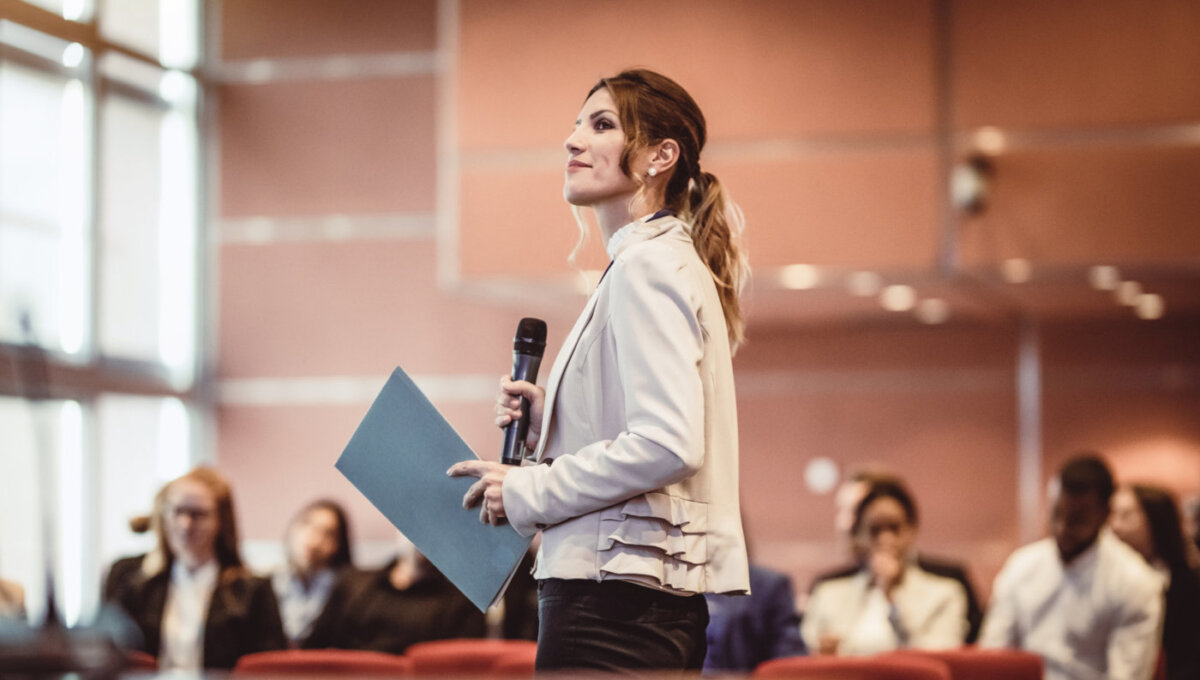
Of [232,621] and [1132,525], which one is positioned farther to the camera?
[1132,525]

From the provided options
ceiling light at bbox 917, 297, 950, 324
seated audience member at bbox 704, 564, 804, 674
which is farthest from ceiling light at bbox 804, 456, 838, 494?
seated audience member at bbox 704, 564, 804, 674

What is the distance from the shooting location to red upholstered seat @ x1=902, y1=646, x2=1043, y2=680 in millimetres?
3227

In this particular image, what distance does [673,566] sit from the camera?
177cm

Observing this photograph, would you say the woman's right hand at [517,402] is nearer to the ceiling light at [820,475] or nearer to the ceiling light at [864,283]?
the ceiling light at [864,283]

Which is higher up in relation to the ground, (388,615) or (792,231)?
(792,231)

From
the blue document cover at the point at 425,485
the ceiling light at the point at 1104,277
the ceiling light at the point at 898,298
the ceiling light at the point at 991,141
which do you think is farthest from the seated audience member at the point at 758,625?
the blue document cover at the point at 425,485

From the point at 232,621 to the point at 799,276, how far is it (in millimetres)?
2743

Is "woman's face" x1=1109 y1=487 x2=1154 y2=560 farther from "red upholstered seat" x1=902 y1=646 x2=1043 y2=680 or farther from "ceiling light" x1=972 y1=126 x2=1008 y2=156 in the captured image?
"red upholstered seat" x1=902 y1=646 x2=1043 y2=680

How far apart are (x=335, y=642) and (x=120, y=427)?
287cm

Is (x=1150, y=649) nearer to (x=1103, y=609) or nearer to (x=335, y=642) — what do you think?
(x=1103, y=609)

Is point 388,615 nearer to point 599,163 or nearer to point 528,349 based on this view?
point 528,349

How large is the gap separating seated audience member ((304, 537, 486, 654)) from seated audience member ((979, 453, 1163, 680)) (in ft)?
6.44

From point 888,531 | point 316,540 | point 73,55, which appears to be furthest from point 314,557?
point 73,55

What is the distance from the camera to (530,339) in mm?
2066
